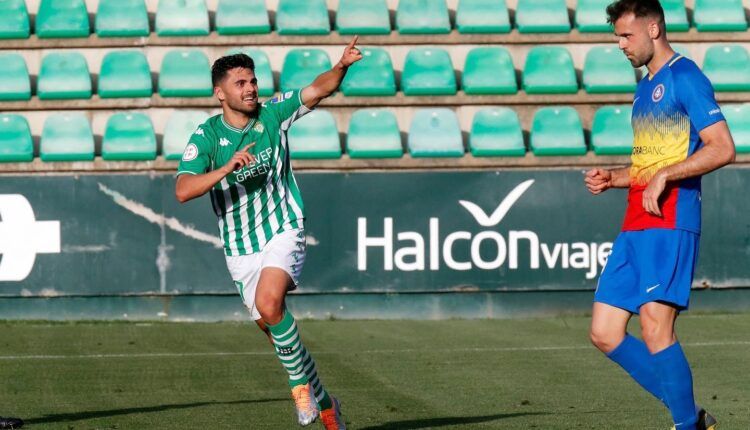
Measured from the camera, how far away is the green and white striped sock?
721 centimetres

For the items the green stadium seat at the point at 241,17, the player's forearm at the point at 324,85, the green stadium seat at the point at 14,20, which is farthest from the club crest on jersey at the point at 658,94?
the green stadium seat at the point at 14,20

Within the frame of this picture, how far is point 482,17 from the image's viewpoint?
15945 millimetres

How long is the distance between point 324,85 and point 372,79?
7.94 meters

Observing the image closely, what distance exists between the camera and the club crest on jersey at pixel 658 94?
247 inches

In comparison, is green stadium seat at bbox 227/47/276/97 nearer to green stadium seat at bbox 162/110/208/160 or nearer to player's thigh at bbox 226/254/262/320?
green stadium seat at bbox 162/110/208/160

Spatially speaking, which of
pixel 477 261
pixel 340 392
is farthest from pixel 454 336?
pixel 340 392

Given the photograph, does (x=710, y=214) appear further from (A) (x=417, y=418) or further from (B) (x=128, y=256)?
(A) (x=417, y=418)

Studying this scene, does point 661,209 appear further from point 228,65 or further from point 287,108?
point 228,65

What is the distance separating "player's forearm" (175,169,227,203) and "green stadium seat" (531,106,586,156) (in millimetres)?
8504

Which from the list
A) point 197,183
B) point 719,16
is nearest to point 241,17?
point 719,16

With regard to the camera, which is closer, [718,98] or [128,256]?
[128,256]

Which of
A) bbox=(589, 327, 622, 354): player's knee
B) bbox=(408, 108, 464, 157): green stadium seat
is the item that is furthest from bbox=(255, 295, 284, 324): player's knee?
bbox=(408, 108, 464, 157): green stadium seat

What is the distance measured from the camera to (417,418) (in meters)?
7.99

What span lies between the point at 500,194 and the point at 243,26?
3.62 metres
